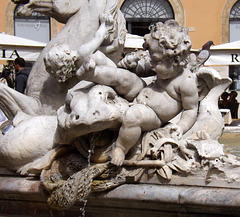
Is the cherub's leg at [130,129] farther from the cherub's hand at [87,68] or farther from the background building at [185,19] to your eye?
the background building at [185,19]

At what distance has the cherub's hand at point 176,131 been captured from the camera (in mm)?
2989

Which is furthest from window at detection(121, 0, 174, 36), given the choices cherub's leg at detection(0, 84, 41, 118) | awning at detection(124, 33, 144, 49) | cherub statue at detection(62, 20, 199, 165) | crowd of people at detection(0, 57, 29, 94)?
cherub statue at detection(62, 20, 199, 165)

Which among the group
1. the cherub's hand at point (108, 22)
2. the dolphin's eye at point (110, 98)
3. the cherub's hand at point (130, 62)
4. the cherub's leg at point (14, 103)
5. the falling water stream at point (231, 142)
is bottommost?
the falling water stream at point (231, 142)

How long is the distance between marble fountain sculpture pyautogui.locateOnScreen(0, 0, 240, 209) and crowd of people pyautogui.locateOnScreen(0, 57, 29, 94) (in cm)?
273

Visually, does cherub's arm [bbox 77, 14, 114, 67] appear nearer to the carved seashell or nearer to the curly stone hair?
the curly stone hair

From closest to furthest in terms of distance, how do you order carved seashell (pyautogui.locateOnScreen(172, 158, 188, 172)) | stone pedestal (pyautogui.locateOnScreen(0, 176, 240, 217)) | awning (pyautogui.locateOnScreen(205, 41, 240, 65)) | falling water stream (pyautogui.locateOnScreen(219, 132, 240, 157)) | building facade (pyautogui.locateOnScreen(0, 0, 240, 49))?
stone pedestal (pyautogui.locateOnScreen(0, 176, 240, 217)) < carved seashell (pyautogui.locateOnScreen(172, 158, 188, 172)) < falling water stream (pyautogui.locateOnScreen(219, 132, 240, 157)) < awning (pyautogui.locateOnScreen(205, 41, 240, 65)) < building facade (pyautogui.locateOnScreen(0, 0, 240, 49))

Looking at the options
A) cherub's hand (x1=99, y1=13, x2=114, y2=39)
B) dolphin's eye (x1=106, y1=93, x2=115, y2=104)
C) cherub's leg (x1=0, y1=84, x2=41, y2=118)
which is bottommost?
cherub's leg (x1=0, y1=84, x2=41, y2=118)

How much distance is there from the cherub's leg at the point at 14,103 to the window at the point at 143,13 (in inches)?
708

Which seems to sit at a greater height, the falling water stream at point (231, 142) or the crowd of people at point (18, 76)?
the crowd of people at point (18, 76)

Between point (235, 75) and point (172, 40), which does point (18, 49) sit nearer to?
point (172, 40)

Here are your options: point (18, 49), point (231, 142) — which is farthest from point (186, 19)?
point (231, 142)

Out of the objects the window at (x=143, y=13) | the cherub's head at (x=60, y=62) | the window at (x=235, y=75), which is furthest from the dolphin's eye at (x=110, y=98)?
the window at (x=143, y=13)

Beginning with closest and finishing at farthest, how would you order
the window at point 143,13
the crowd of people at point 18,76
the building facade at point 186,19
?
the crowd of people at point 18,76
the building facade at point 186,19
the window at point 143,13

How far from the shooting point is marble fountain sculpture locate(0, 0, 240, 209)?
9.22 ft
